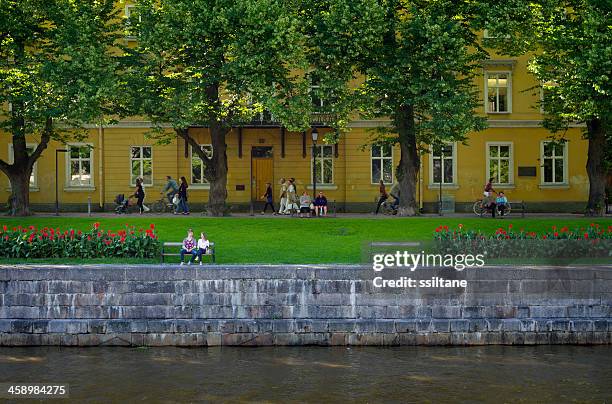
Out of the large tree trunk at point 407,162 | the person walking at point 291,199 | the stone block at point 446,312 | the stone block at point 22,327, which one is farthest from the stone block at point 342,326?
the person walking at point 291,199

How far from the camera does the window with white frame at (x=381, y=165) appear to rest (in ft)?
147

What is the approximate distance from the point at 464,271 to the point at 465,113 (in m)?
14.5

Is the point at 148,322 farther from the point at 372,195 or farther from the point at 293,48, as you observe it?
the point at 372,195

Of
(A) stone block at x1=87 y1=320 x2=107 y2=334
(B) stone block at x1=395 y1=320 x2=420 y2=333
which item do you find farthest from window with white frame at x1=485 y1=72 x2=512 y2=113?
(A) stone block at x1=87 y1=320 x2=107 y2=334

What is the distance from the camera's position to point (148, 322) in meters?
19.9

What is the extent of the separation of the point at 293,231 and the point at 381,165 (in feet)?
52.6

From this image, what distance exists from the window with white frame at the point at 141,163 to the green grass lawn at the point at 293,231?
34.6ft

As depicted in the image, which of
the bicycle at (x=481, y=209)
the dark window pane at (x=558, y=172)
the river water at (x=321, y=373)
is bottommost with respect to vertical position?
the river water at (x=321, y=373)

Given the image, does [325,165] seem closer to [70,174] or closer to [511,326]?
[70,174]

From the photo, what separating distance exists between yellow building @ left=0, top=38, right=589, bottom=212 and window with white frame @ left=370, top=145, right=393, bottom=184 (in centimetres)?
5

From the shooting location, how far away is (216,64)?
34.8 meters

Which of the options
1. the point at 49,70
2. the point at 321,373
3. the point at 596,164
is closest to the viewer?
the point at 321,373

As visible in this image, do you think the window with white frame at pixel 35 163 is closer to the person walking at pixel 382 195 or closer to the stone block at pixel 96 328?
the person walking at pixel 382 195

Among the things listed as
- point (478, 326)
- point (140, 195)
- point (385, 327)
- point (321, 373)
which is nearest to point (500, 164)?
point (140, 195)
